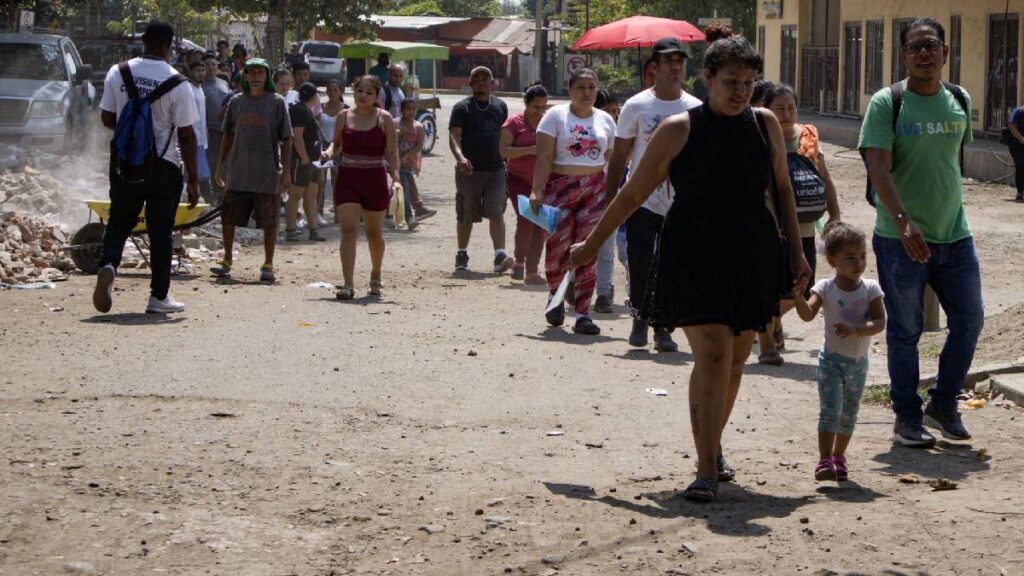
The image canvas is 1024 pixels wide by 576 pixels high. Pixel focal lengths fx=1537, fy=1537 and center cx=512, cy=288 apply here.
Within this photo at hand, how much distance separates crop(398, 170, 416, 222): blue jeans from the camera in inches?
702

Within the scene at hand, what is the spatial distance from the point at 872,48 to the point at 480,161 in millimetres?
30028

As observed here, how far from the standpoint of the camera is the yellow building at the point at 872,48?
32562 mm

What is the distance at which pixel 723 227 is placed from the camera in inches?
231

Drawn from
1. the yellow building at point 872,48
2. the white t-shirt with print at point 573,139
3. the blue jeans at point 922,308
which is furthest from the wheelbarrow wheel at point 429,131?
the blue jeans at point 922,308

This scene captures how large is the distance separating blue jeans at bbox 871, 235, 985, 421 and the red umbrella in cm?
2135

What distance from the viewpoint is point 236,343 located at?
9.67 metres

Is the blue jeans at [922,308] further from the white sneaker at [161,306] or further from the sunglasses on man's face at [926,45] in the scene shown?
the white sneaker at [161,306]

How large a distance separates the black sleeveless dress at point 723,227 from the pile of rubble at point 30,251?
8.12 meters

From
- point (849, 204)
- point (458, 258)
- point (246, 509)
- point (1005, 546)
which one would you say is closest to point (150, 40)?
point (458, 258)

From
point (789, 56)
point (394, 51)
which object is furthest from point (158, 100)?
point (789, 56)

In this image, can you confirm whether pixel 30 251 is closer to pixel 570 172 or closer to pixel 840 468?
pixel 570 172

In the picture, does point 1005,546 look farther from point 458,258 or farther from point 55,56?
point 55,56

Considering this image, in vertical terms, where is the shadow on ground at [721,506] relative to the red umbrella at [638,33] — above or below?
below

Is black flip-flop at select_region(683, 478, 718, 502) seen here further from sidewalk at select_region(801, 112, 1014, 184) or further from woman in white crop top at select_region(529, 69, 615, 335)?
sidewalk at select_region(801, 112, 1014, 184)
